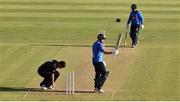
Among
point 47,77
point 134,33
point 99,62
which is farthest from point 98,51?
point 134,33

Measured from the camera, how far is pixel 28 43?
104 ft

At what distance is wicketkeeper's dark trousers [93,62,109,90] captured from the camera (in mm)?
20594

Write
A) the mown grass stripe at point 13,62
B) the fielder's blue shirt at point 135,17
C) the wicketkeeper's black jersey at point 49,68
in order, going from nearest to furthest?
the wicketkeeper's black jersey at point 49,68 → the mown grass stripe at point 13,62 → the fielder's blue shirt at point 135,17

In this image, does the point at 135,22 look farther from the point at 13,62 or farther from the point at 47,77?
the point at 47,77

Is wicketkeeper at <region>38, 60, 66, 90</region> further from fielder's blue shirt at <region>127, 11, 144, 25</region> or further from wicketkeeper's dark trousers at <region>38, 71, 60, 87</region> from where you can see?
fielder's blue shirt at <region>127, 11, 144, 25</region>

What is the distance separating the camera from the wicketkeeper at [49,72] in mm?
20883

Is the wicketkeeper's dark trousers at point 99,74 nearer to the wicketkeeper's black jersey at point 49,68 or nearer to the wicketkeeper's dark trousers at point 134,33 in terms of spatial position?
the wicketkeeper's black jersey at point 49,68

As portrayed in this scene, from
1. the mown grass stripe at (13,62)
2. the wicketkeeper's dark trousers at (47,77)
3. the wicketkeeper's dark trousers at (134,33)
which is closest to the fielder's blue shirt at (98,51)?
the wicketkeeper's dark trousers at (47,77)

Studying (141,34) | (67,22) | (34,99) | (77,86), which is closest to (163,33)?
(141,34)

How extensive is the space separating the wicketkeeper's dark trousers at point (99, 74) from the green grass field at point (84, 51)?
37cm

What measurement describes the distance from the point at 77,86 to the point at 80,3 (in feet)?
113

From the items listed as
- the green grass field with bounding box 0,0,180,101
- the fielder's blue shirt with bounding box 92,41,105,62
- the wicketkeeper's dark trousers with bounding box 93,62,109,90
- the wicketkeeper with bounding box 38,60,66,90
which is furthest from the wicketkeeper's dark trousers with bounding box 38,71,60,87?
the fielder's blue shirt with bounding box 92,41,105,62

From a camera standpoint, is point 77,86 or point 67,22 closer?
point 77,86

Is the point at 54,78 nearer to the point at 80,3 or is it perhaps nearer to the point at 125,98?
the point at 125,98
